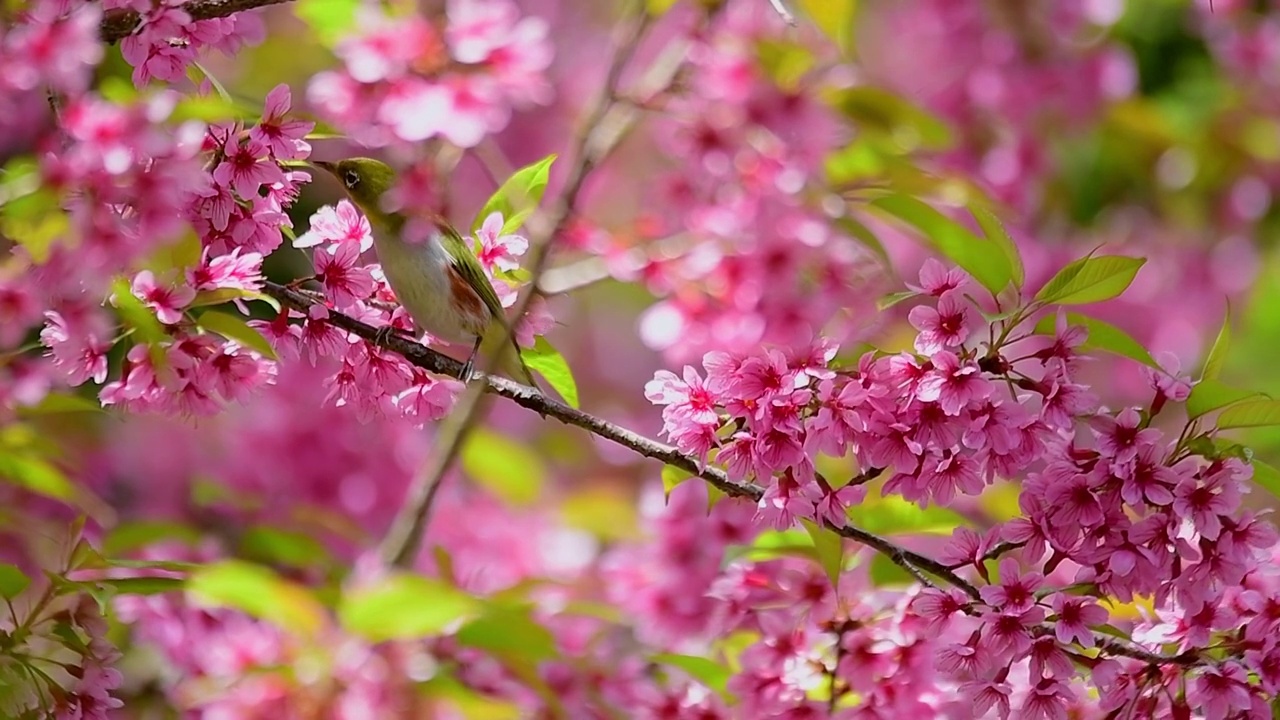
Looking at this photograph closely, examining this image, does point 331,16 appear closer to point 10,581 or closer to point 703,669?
point 10,581

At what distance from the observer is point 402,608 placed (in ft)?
4.18

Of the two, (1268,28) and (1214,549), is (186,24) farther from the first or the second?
(1268,28)

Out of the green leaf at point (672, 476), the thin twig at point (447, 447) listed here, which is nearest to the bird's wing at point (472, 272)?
the thin twig at point (447, 447)

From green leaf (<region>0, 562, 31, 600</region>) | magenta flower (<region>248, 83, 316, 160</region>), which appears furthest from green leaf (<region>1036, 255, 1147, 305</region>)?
green leaf (<region>0, 562, 31, 600</region>)

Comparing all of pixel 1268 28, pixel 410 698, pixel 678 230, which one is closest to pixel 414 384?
pixel 410 698

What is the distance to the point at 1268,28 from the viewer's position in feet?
13.9

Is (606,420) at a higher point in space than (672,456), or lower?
lower

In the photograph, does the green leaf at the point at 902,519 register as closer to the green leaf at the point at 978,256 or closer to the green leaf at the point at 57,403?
the green leaf at the point at 978,256

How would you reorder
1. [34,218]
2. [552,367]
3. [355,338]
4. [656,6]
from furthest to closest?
[656,6] → [552,367] → [355,338] → [34,218]

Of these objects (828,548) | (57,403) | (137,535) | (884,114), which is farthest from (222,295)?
(884,114)

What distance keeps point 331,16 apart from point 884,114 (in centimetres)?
116

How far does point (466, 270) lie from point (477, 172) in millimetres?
3474

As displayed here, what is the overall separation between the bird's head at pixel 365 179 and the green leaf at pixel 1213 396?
128 cm

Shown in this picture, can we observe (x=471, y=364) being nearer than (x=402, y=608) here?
No
